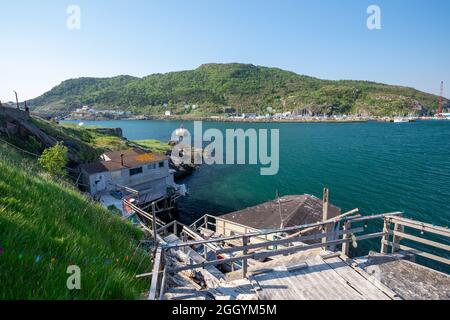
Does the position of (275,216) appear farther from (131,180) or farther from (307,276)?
(131,180)

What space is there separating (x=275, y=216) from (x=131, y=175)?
20.6 meters

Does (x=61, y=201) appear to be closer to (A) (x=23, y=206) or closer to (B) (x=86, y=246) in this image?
(A) (x=23, y=206)

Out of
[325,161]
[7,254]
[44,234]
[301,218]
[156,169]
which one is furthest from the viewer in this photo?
[325,161]

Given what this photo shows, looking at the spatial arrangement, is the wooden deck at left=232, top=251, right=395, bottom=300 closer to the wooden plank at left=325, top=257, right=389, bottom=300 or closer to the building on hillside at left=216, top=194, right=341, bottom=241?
the wooden plank at left=325, top=257, right=389, bottom=300

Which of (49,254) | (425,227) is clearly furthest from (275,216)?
(49,254)

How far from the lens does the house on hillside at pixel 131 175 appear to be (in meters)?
29.7

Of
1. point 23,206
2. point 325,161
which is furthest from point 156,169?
point 325,161

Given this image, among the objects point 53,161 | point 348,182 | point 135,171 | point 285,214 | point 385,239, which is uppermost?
point 53,161

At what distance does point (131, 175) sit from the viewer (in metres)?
32.3

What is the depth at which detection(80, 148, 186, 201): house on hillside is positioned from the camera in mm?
29734

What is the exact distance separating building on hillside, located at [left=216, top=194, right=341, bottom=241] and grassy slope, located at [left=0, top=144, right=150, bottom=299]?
14196mm

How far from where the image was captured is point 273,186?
4534cm
